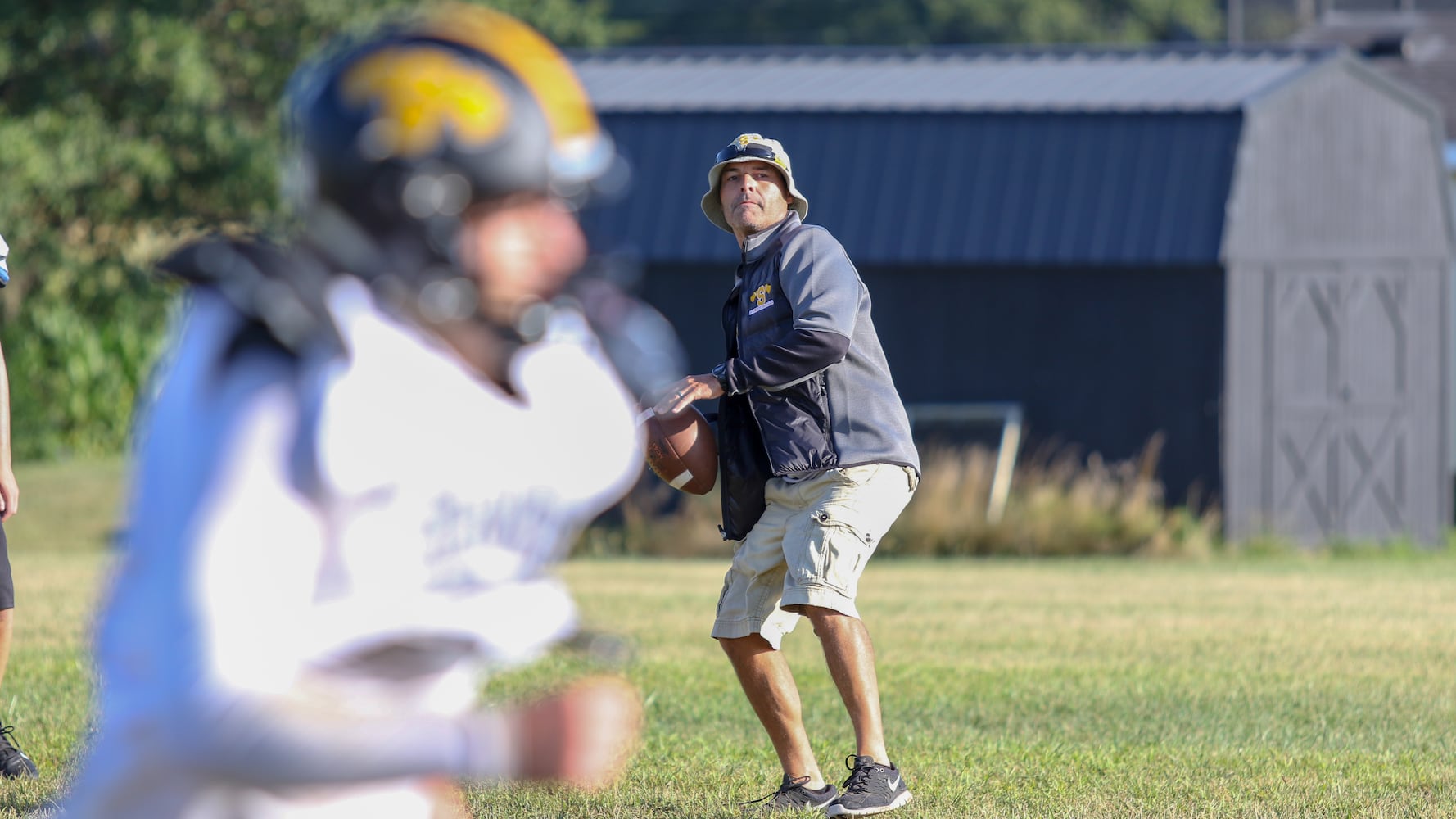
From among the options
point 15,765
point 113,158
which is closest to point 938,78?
point 113,158

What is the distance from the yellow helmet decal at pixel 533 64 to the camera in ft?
7.51

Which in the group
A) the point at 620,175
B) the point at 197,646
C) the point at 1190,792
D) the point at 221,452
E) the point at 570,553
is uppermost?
the point at 620,175

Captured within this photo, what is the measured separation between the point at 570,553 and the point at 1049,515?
465cm

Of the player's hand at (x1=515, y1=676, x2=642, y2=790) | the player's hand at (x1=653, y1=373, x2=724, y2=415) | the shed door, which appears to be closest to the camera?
the player's hand at (x1=515, y1=676, x2=642, y2=790)

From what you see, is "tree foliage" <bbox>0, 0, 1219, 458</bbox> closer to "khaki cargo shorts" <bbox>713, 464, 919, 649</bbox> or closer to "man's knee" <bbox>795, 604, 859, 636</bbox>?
"khaki cargo shorts" <bbox>713, 464, 919, 649</bbox>

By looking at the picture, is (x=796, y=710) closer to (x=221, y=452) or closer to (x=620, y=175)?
(x=620, y=175)

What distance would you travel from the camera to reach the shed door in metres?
19.9

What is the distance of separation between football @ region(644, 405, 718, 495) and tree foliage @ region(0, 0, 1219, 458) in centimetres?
1433

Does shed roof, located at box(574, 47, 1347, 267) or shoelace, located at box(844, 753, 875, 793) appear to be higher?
shed roof, located at box(574, 47, 1347, 267)

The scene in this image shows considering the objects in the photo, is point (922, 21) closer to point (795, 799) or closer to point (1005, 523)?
point (1005, 523)

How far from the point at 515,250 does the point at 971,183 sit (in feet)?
60.4

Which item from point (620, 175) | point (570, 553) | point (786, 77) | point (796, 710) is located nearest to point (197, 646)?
point (620, 175)

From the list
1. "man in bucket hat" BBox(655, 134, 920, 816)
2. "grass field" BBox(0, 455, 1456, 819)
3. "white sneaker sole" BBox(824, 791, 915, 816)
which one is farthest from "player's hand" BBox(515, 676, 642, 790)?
"white sneaker sole" BBox(824, 791, 915, 816)

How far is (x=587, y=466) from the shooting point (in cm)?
243
